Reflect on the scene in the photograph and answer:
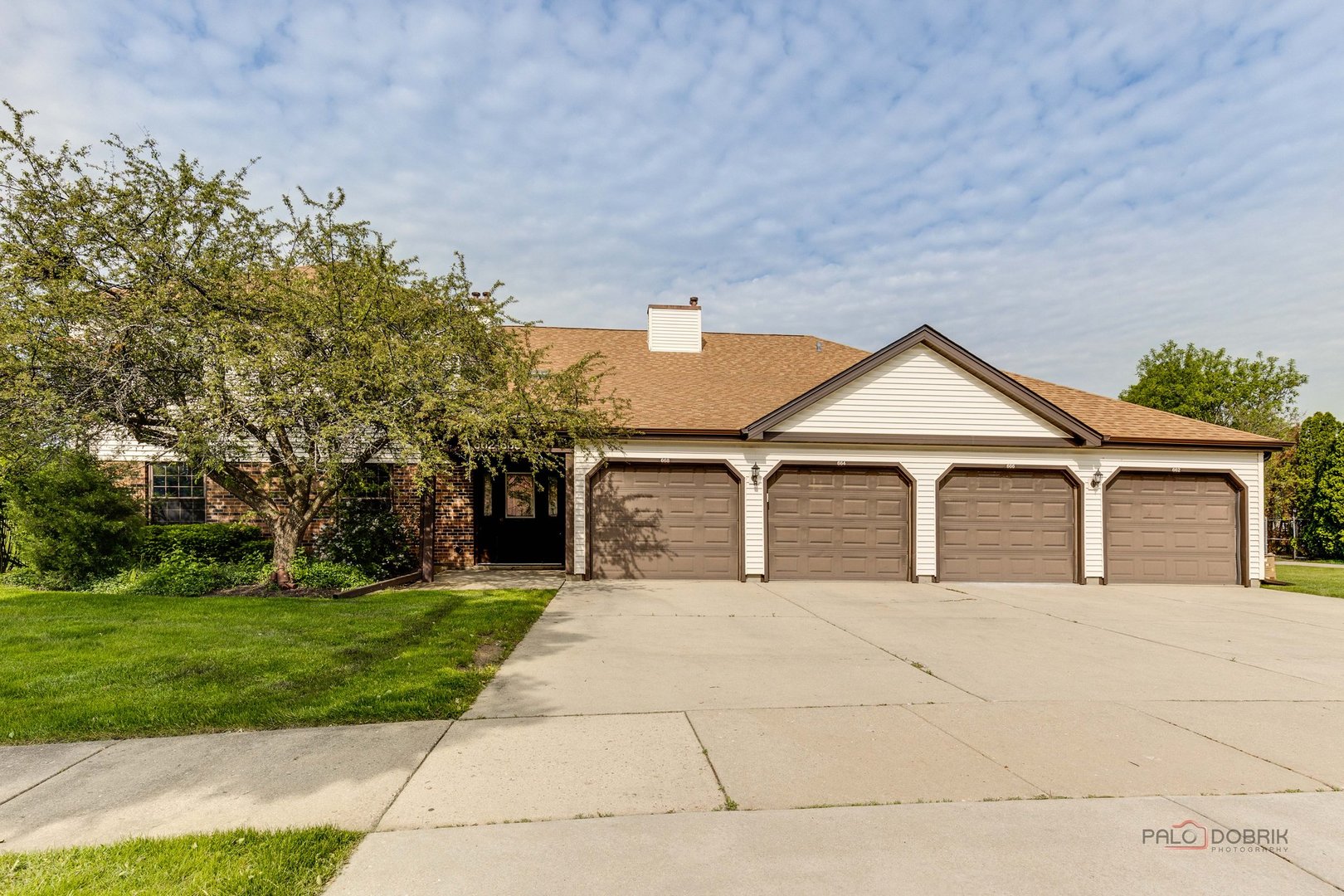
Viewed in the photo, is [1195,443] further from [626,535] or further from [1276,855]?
[1276,855]

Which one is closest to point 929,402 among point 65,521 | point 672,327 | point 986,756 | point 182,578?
point 672,327

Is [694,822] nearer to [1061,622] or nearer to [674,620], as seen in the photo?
[674,620]

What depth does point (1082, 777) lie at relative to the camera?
379cm

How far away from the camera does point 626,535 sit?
12.8m

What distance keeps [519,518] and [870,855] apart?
1312 cm


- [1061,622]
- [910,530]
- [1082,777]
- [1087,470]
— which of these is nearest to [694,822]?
[1082,777]

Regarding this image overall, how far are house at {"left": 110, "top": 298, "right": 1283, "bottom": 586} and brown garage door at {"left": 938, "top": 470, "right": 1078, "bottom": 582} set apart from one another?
0.03 metres

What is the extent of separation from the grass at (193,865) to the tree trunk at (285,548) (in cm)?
844

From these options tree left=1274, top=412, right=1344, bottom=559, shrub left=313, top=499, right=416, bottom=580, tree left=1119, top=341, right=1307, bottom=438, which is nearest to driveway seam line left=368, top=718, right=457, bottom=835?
shrub left=313, top=499, right=416, bottom=580

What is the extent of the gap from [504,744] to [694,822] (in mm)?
1558

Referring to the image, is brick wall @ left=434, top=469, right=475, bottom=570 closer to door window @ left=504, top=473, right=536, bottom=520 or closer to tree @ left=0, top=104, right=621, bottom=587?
door window @ left=504, top=473, right=536, bottom=520

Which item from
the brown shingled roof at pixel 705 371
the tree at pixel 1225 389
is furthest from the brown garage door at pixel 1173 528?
the tree at pixel 1225 389

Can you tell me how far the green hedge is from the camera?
1212 cm

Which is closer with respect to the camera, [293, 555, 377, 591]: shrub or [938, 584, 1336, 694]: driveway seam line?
[938, 584, 1336, 694]: driveway seam line
